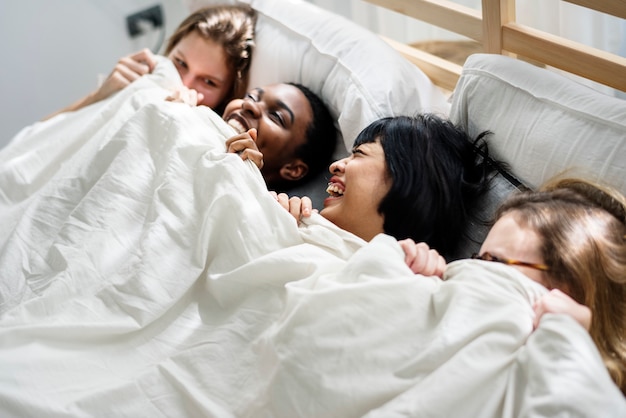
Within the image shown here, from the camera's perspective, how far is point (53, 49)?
2.62 m

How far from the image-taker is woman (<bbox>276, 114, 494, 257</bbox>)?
1260 millimetres

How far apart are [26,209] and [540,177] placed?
0.94m

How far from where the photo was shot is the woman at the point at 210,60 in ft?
5.99

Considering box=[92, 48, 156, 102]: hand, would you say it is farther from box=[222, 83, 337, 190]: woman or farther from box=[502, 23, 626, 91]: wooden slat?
box=[502, 23, 626, 91]: wooden slat

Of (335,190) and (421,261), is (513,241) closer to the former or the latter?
(421,261)

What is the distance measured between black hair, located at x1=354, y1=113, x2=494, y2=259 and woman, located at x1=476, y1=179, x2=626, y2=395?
20 cm

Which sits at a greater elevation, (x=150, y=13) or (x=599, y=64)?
(x=599, y=64)

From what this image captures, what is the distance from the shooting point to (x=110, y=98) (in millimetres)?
1784

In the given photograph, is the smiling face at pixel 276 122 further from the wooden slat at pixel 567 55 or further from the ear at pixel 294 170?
the wooden slat at pixel 567 55

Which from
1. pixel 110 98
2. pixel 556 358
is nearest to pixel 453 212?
pixel 556 358

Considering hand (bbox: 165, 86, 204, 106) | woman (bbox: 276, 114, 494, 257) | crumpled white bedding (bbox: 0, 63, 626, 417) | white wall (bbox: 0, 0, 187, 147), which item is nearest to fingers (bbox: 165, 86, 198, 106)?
hand (bbox: 165, 86, 204, 106)

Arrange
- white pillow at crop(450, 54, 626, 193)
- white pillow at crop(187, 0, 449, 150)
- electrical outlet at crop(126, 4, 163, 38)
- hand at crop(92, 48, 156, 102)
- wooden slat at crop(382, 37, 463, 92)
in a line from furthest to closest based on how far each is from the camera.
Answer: electrical outlet at crop(126, 4, 163, 38), hand at crop(92, 48, 156, 102), wooden slat at crop(382, 37, 463, 92), white pillow at crop(187, 0, 449, 150), white pillow at crop(450, 54, 626, 193)

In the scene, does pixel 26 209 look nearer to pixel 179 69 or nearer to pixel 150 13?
pixel 179 69

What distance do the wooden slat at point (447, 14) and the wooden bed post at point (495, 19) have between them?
0.11ft
